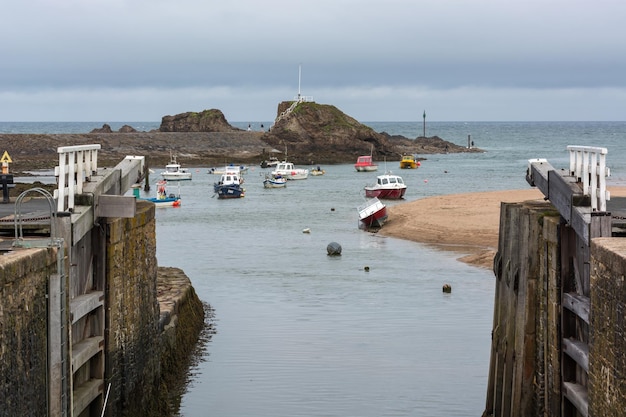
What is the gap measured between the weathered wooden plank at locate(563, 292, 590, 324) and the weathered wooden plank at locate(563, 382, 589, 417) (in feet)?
3.17

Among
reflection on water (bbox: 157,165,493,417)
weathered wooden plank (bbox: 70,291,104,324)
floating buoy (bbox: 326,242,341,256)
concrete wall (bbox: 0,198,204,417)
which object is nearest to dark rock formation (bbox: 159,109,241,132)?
reflection on water (bbox: 157,165,493,417)

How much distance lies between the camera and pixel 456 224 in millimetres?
49906

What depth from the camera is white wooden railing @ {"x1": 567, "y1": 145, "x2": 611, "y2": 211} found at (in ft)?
44.8

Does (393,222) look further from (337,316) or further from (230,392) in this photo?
(230,392)

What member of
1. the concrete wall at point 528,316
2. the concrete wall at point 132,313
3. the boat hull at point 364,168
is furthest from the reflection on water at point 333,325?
the boat hull at point 364,168

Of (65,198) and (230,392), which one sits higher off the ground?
(65,198)

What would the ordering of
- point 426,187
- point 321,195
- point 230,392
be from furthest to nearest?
point 426,187
point 321,195
point 230,392

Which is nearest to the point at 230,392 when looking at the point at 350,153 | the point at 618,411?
the point at 618,411

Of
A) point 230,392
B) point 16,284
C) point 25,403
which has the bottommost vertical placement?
point 230,392

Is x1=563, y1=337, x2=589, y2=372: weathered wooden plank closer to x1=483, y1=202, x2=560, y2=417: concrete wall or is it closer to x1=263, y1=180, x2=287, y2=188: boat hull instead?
x1=483, y1=202, x2=560, y2=417: concrete wall

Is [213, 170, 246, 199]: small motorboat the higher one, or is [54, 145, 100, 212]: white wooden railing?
[54, 145, 100, 212]: white wooden railing

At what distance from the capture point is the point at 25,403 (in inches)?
441

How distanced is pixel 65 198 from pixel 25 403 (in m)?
4.19

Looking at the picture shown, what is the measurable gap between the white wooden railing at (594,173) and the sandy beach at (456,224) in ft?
76.7
